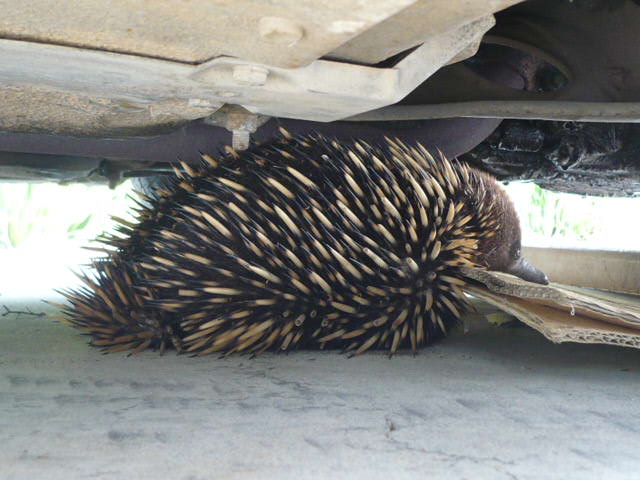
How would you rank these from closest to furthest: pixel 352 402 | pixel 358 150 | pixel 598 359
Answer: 1. pixel 352 402
2. pixel 598 359
3. pixel 358 150

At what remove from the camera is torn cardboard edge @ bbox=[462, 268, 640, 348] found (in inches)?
79.5

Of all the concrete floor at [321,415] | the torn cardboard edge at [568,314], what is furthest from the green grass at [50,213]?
the torn cardboard edge at [568,314]

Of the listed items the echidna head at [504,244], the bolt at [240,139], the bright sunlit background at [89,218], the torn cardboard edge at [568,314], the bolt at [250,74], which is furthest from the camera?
the bright sunlit background at [89,218]

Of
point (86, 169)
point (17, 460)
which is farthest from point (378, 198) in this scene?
point (17, 460)

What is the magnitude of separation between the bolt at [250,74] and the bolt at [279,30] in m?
0.25

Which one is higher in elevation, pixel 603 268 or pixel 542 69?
pixel 542 69

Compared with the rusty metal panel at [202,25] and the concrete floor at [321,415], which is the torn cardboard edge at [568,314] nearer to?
the concrete floor at [321,415]

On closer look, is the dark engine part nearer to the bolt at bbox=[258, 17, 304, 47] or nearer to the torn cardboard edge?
the torn cardboard edge

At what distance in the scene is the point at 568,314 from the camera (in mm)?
2225

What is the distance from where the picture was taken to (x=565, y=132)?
3100 mm

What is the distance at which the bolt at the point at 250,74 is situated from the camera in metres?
1.83

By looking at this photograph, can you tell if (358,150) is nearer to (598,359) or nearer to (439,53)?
(439,53)

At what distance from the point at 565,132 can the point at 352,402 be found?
1750 millimetres

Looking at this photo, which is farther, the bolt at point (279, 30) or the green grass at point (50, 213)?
the green grass at point (50, 213)
